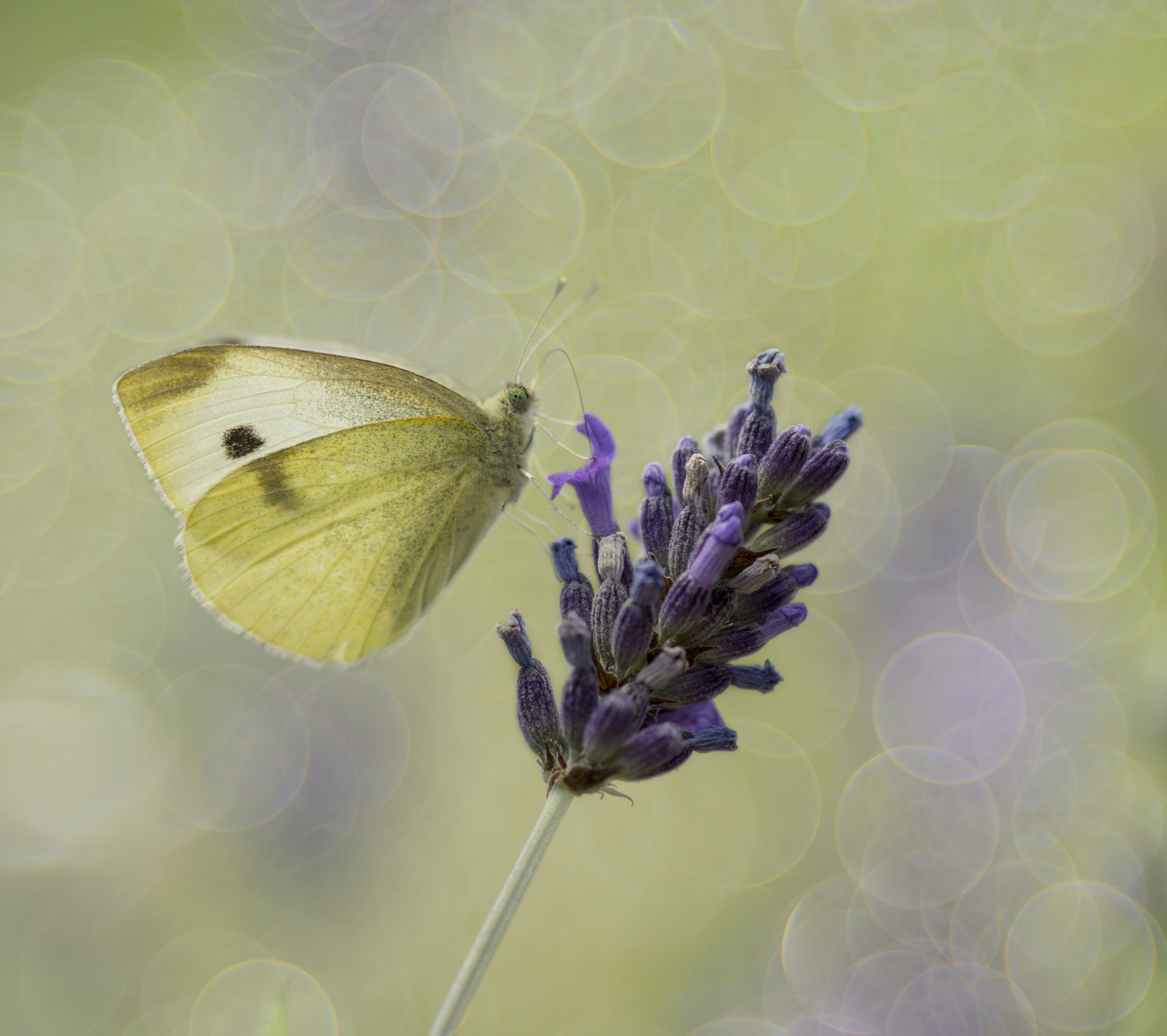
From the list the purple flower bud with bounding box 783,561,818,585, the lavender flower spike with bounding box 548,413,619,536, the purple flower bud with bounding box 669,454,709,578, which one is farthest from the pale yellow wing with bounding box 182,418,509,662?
the purple flower bud with bounding box 783,561,818,585

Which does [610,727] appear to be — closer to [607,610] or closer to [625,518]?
[607,610]

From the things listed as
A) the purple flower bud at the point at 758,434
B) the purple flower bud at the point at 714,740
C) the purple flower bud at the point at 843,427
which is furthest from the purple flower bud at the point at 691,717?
the purple flower bud at the point at 843,427

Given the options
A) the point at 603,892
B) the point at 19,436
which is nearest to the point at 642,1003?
the point at 603,892

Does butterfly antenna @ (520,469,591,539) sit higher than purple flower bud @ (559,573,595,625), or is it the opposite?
butterfly antenna @ (520,469,591,539)

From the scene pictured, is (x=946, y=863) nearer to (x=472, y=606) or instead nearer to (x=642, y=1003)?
(x=642, y=1003)

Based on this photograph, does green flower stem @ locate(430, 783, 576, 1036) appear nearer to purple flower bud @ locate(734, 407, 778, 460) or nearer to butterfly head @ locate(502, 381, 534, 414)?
purple flower bud @ locate(734, 407, 778, 460)

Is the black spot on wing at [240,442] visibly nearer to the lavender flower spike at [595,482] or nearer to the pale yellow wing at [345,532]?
the pale yellow wing at [345,532]
